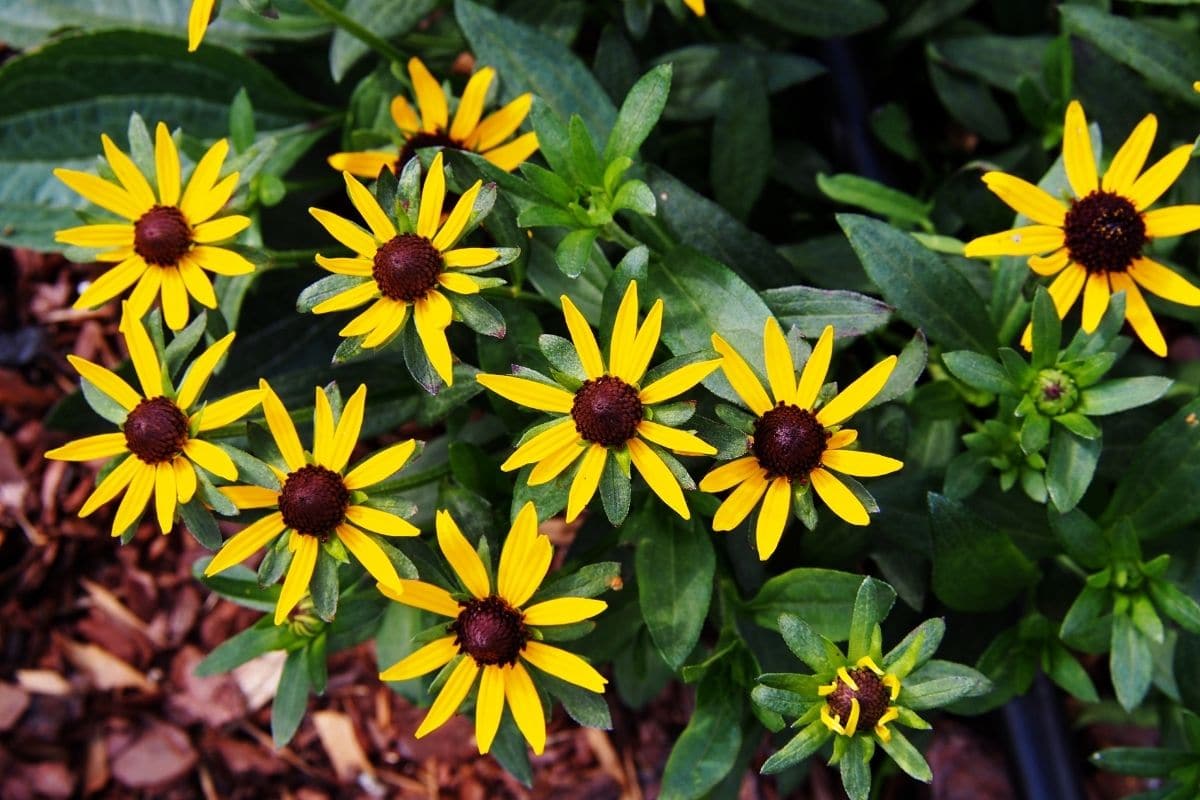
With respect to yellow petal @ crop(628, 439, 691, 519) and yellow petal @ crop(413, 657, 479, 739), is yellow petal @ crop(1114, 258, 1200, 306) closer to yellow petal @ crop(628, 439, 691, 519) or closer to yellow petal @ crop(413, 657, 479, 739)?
yellow petal @ crop(628, 439, 691, 519)

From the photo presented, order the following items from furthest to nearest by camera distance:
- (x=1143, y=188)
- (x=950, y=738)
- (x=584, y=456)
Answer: (x=950, y=738)
(x=1143, y=188)
(x=584, y=456)

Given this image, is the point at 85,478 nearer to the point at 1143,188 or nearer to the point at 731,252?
the point at 731,252

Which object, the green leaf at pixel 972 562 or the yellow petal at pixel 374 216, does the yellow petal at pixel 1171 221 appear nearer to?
the green leaf at pixel 972 562

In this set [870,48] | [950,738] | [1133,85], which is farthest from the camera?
[870,48]

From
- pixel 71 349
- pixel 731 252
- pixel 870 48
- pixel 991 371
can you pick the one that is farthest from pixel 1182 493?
pixel 71 349

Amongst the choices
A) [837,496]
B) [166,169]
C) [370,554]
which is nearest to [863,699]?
[837,496]

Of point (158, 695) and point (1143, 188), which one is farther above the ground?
point (1143, 188)

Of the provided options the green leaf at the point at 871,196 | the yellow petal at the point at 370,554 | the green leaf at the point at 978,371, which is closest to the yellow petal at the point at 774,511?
the green leaf at the point at 978,371
